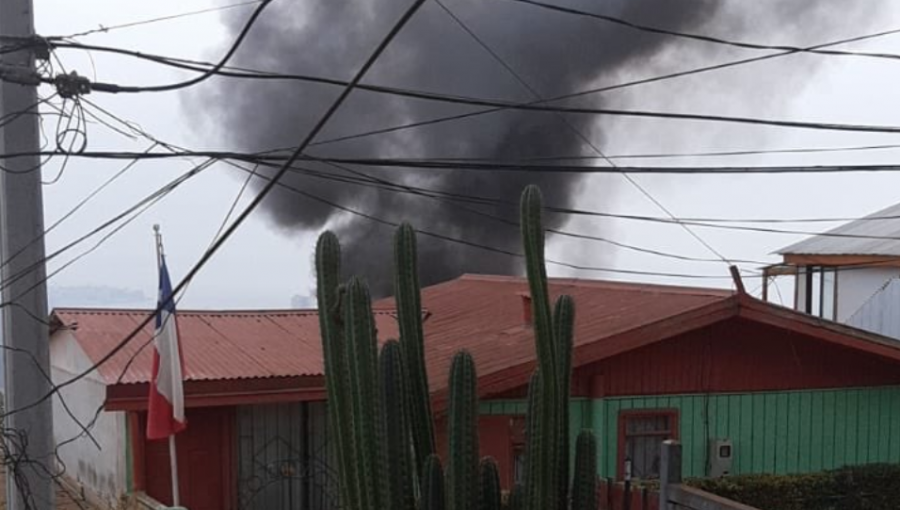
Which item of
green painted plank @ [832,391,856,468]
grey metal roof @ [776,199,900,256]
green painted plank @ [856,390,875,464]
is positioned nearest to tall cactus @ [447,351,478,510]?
green painted plank @ [832,391,856,468]

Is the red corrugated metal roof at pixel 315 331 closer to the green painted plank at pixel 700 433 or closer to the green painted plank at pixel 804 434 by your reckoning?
the green painted plank at pixel 700 433

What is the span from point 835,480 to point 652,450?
2.01 m

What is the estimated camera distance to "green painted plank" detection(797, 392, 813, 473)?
38.1 feet

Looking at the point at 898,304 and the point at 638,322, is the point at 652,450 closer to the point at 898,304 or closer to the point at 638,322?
the point at 638,322

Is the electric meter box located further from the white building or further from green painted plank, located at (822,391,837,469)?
the white building

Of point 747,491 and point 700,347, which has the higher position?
point 700,347

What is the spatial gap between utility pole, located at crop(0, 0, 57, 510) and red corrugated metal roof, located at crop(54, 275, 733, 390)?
2.96 m

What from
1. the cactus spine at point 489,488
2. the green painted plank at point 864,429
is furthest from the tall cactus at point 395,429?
the green painted plank at point 864,429

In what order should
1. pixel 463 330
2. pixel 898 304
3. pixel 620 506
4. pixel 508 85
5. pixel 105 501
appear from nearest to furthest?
1. pixel 620 506
2. pixel 105 501
3. pixel 463 330
4. pixel 898 304
5. pixel 508 85

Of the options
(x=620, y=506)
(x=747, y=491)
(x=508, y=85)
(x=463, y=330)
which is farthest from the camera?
(x=508, y=85)

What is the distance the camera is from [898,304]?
1823 centimetres

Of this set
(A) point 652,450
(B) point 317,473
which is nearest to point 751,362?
(A) point 652,450

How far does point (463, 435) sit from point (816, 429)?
318 inches

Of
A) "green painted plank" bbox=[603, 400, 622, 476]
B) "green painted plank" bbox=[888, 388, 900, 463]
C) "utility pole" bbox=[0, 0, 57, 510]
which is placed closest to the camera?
"utility pole" bbox=[0, 0, 57, 510]
